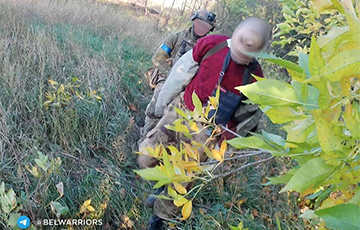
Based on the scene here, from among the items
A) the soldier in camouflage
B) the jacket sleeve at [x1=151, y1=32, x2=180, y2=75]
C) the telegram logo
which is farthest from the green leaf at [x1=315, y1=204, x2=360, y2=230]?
the jacket sleeve at [x1=151, y1=32, x2=180, y2=75]

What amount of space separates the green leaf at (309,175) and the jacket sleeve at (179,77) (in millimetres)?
1947

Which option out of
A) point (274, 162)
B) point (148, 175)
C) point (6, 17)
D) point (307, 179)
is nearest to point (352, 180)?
point (307, 179)

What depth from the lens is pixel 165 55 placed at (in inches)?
129

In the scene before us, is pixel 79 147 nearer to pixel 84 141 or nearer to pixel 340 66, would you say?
pixel 84 141

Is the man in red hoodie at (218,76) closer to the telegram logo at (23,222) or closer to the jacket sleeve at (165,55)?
the jacket sleeve at (165,55)

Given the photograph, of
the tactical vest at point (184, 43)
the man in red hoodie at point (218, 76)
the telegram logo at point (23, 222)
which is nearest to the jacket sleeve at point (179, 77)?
the man in red hoodie at point (218, 76)

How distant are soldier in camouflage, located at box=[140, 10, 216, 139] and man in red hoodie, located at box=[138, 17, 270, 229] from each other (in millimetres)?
408

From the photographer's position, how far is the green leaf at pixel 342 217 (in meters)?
0.41

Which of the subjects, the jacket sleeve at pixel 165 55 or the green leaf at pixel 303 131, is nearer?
the green leaf at pixel 303 131

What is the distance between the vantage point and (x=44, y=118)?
2.92m

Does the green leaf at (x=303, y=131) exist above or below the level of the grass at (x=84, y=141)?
above

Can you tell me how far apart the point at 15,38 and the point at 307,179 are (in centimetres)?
388

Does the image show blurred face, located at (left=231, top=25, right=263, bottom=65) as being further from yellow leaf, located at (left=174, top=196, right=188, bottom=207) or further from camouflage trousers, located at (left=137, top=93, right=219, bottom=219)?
yellow leaf, located at (left=174, top=196, right=188, bottom=207)

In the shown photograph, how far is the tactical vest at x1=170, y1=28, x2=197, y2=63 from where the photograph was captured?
10.0 ft
